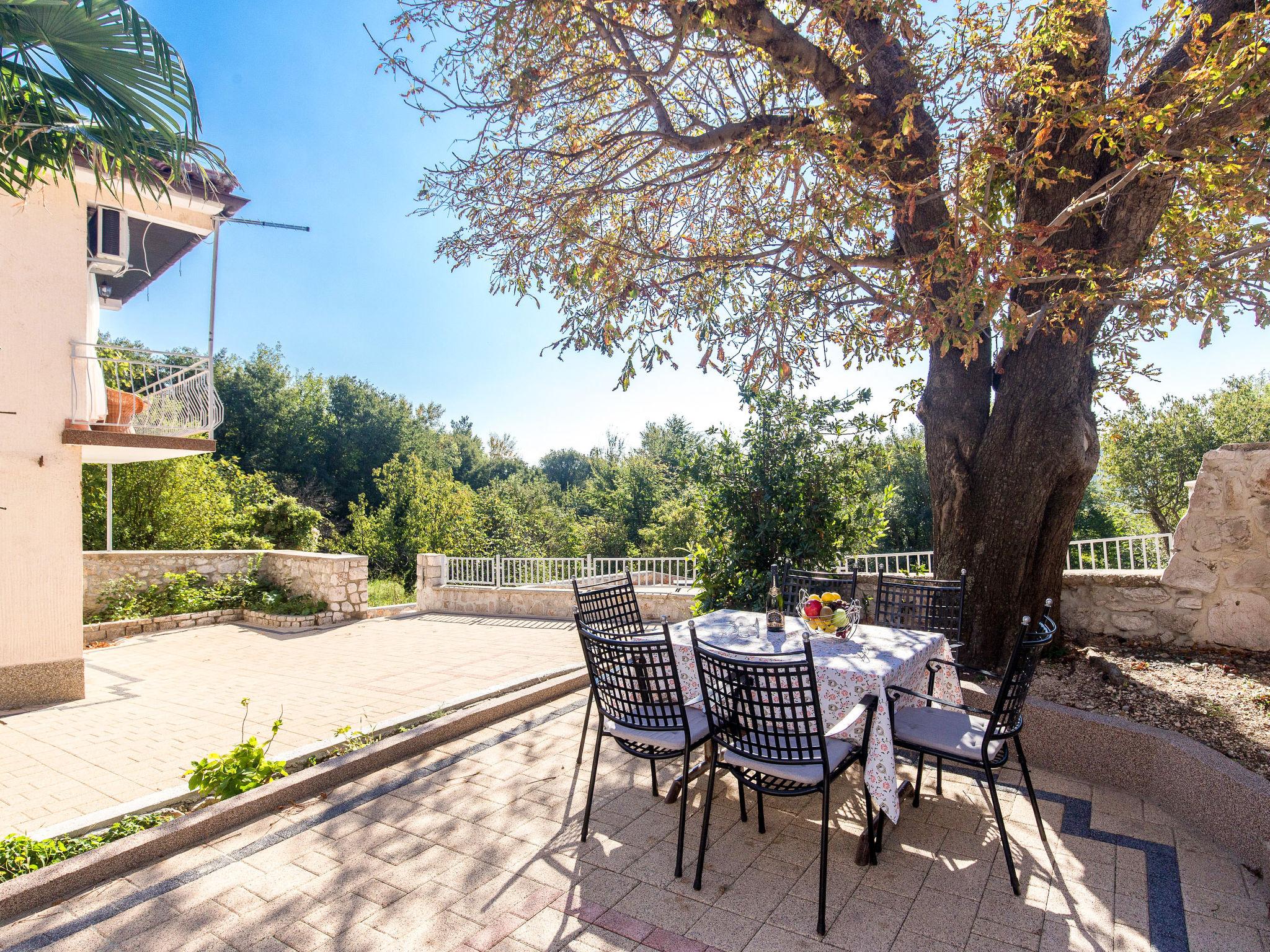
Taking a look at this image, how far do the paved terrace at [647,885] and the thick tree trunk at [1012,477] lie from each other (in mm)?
1476

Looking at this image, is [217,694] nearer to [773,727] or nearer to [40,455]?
[40,455]

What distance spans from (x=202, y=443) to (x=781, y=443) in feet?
18.9

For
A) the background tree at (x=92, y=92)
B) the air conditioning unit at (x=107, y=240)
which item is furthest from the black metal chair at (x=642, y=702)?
the air conditioning unit at (x=107, y=240)

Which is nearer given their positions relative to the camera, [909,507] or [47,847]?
[47,847]

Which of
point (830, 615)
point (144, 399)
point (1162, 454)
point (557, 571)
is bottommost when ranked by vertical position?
point (557, 571)

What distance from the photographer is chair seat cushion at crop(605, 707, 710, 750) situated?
2.73 metres

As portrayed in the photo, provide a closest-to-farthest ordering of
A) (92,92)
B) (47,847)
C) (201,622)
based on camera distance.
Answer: (47,847) < (92,92) < (201,622)

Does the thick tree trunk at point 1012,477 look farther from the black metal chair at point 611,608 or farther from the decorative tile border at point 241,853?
the decorative tile border at point 241,853

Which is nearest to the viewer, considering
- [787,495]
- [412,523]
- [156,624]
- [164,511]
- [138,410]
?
[787,495]

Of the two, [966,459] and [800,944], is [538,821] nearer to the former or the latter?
[800,944]

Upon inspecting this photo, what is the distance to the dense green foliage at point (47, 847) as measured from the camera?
2551mm

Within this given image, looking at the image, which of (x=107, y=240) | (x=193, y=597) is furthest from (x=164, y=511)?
(x=107, y=240)

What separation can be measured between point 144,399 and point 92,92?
16.4 ft

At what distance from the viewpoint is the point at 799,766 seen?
2.44 m
